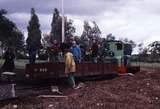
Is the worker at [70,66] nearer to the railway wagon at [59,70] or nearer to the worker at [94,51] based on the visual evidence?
the railway wagon at [59,70]

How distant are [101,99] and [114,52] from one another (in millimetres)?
14082

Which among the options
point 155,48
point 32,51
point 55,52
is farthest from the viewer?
point 155,48

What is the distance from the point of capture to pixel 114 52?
31.8m

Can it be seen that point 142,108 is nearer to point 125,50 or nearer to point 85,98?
point 85,98

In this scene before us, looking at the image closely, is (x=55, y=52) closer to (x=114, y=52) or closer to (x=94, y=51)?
(x=94, y=51)

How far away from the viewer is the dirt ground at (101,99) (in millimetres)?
16828

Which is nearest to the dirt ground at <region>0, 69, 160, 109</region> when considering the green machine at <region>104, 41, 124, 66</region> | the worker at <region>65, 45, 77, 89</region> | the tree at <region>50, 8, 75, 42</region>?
the worker at <region>65, 45, 77, 89</region>

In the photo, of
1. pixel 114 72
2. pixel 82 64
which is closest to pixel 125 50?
pixel 114 72

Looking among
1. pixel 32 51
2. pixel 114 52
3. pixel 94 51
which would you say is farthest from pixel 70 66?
pixel 114 52

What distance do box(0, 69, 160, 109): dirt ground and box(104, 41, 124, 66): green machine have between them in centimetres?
929

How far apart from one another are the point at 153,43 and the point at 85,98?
36011 millimetres

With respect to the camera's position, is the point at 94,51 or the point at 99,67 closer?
the point at 99,67

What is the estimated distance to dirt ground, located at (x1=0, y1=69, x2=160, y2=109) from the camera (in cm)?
1683

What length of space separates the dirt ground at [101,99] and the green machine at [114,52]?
30.5 ft
